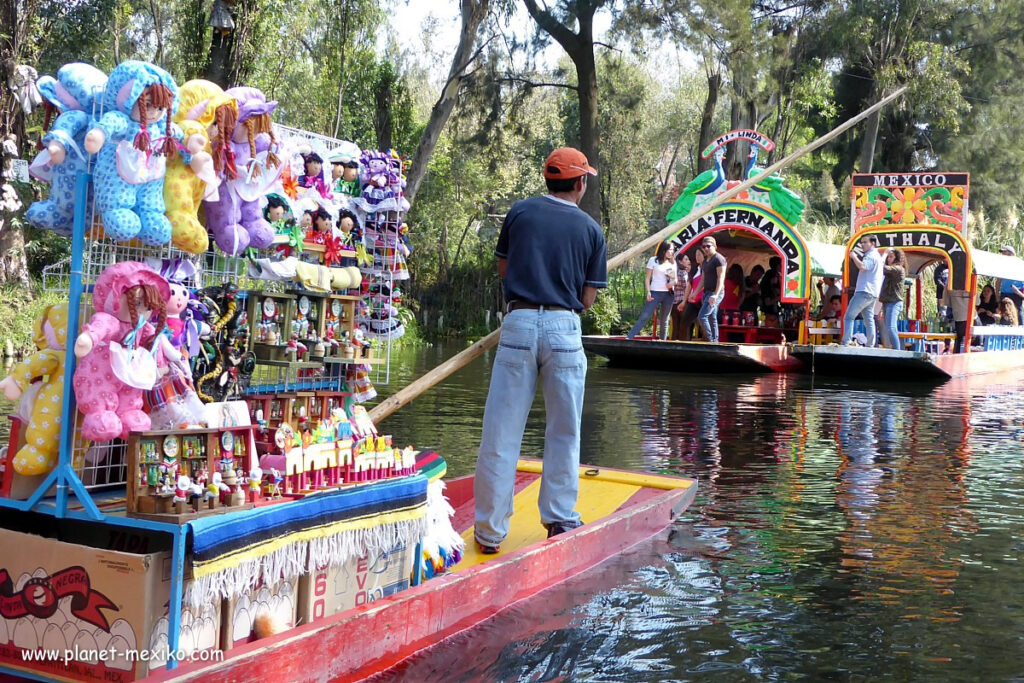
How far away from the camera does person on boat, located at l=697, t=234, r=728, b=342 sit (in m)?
17.8

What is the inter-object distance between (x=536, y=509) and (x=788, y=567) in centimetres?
136

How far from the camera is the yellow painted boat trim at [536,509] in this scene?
17.7 feet

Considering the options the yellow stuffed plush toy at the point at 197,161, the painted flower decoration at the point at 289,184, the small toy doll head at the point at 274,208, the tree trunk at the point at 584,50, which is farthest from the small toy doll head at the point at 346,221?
the tree trunk at the point at 584,50

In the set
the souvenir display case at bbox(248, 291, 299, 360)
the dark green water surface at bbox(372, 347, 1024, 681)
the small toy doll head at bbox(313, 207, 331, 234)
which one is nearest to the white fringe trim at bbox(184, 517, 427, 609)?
the dark green water surface at bbox(372, 347, 1024, 681)

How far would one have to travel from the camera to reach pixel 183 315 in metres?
4.18

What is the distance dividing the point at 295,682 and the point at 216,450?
0.88 m

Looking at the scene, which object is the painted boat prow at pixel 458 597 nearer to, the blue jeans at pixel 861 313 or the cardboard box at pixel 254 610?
the cardboard box at pixel 254 610

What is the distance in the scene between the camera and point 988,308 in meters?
22.7

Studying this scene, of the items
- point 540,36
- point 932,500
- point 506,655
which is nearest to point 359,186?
point 506,655

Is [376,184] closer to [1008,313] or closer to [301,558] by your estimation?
[301,558]

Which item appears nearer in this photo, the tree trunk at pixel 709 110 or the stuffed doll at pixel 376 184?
the stuffed doll at pixel 376 184

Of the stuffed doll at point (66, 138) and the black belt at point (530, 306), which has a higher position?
the stuffed doll at point (66, 138)

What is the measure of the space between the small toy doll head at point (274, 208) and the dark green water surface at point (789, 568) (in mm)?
1904

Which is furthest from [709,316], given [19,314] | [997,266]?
[19,314]
